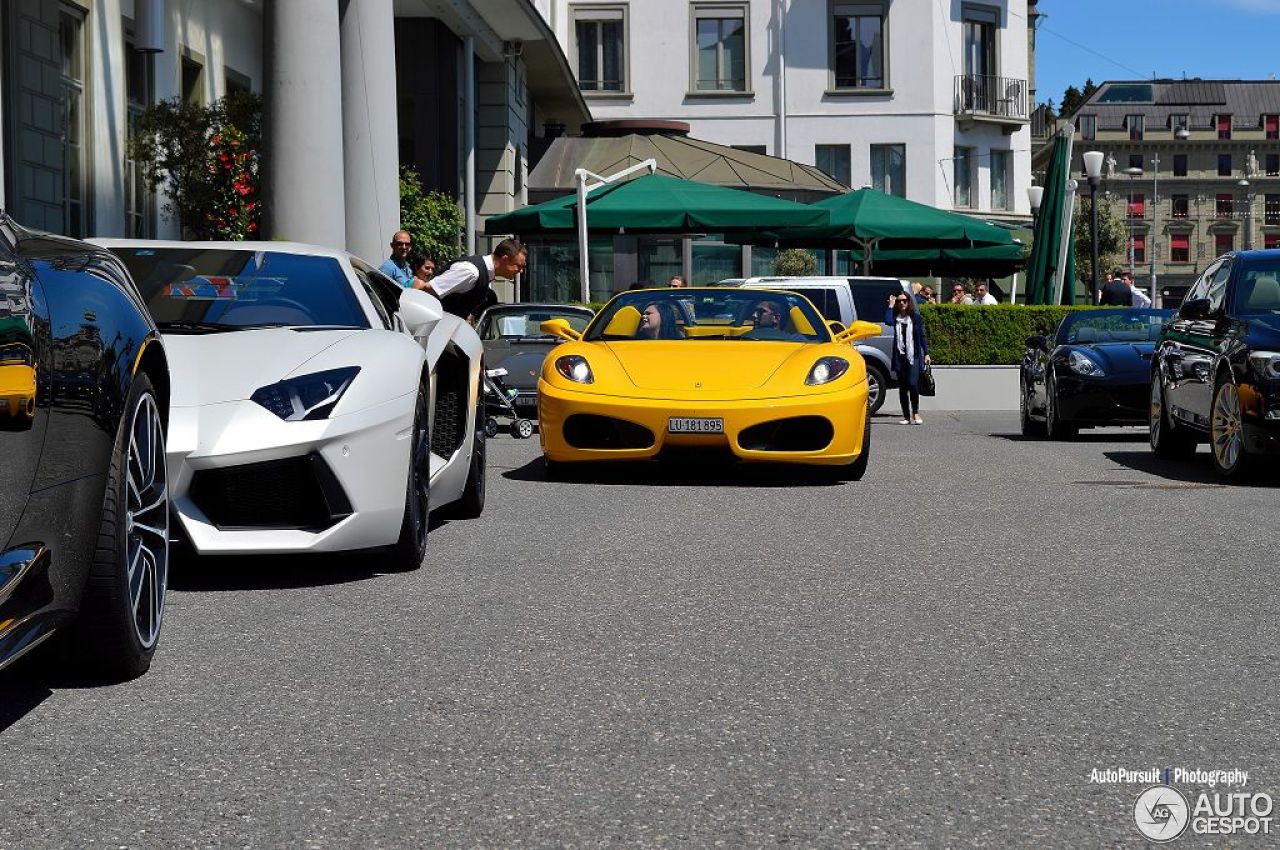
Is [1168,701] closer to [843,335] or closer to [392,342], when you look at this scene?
[392,342]

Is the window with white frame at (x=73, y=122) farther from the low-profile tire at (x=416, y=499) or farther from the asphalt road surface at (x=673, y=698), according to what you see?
the low-profile tire at (x=416, y=499)

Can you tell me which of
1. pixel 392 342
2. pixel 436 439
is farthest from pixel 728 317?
pixel 392 342

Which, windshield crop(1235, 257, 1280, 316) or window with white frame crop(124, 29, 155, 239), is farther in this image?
window with white frame crop(124, 29, 155, 239)

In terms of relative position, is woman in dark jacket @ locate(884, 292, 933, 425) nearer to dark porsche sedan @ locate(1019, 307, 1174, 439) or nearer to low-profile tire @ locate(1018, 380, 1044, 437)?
low-profile tire @ locate(1018, 380, 1044, 437)

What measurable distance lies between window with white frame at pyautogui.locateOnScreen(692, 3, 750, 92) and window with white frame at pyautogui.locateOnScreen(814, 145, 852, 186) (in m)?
2.65

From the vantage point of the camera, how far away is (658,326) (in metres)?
13.5

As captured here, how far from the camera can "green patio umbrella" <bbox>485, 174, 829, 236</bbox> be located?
23391 mm

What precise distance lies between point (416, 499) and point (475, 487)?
2.13 metres

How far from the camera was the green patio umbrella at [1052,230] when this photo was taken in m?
27.9

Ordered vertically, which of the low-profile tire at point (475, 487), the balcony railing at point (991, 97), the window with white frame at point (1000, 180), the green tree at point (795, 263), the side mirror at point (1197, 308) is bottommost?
the low-profile tire at point (475, 487)

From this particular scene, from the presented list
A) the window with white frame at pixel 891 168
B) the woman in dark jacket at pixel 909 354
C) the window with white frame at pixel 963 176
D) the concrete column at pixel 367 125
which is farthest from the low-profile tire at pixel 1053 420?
the window with white frame at pixel 963 176

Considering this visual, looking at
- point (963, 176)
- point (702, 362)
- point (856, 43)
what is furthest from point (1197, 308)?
point (963, 176)

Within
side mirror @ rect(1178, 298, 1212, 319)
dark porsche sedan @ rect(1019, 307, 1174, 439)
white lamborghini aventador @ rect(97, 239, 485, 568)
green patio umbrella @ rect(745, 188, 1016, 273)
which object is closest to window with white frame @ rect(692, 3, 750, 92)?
green patio umbrella @ rect(745, 188, 1016, 273)

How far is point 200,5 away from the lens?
22453 millimetres
